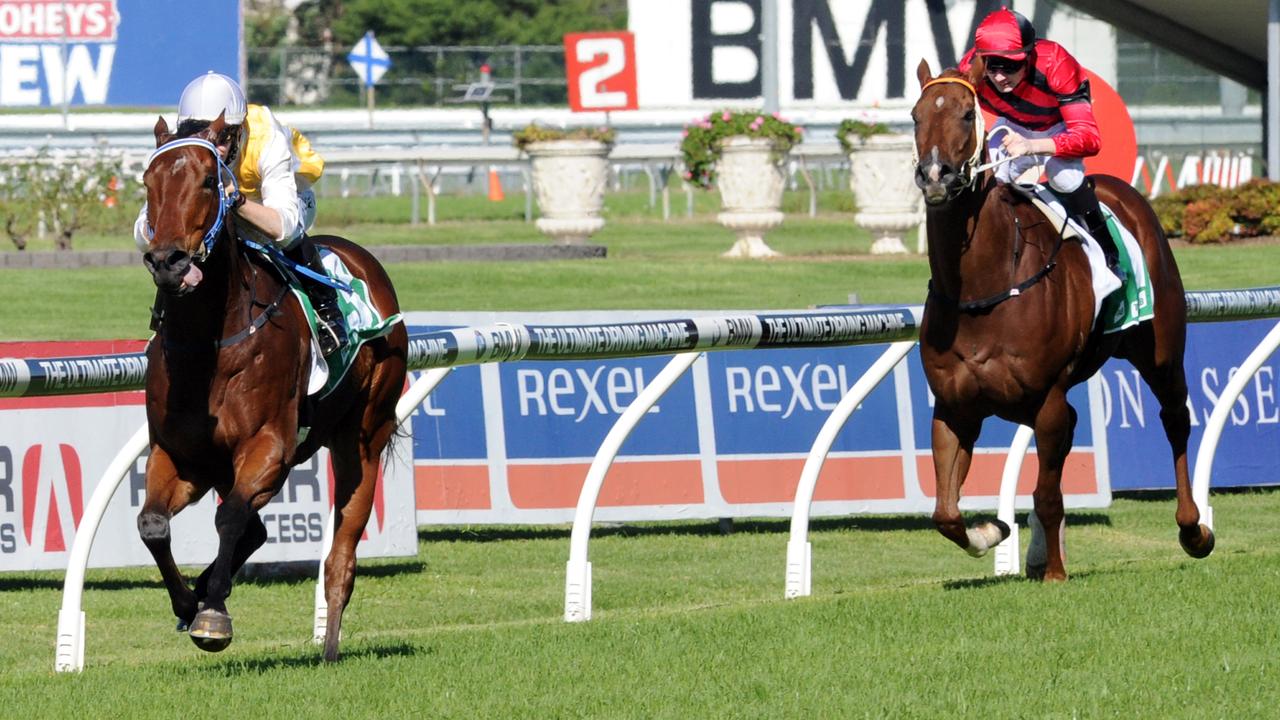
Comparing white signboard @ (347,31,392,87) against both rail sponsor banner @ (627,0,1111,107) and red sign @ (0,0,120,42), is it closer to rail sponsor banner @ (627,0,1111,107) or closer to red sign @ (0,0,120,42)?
rail sponsor banner @ (627,0,1111,107)

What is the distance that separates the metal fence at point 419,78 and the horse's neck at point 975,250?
33860mm

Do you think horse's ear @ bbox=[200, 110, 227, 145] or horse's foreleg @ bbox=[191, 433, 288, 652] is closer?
horse's foreleg @ bbox=[191, 433, 288, 652]

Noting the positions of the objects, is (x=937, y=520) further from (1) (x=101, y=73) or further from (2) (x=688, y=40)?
(2) (x=688, y=40)

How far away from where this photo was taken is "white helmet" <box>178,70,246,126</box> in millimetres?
5953

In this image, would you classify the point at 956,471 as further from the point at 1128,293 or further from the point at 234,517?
the point at 234,517

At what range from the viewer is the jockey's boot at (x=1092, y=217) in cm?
783

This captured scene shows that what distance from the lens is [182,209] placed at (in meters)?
5.47

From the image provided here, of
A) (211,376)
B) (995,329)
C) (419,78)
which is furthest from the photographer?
(419,78)

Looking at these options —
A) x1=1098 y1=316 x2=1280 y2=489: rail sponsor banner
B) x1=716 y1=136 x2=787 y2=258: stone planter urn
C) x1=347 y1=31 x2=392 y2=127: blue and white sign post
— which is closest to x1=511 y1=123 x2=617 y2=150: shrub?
x1=716 y1=136 x2=787 y2=258: stone planter urn

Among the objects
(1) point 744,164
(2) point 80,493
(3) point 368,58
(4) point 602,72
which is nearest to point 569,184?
(1) point 744,164

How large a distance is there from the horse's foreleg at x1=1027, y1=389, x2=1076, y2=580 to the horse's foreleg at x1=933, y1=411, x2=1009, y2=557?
0.22 meters

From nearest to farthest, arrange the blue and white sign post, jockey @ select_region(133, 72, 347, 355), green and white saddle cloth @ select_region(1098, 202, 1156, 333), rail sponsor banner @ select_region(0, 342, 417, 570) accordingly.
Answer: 1. jockey @ select_region(133, 72, 347, 355)
2. green and white saddle cloth @ select_region(1098, 202, 1156, 333)
3. rail sponsor banner @ select_region(0, 342, 417, 570)
4. the blue and white sign post

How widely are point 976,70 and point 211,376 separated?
2.95m

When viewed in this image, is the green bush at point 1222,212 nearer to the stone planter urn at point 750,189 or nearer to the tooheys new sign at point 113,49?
the stone planter urn at point 750,189
